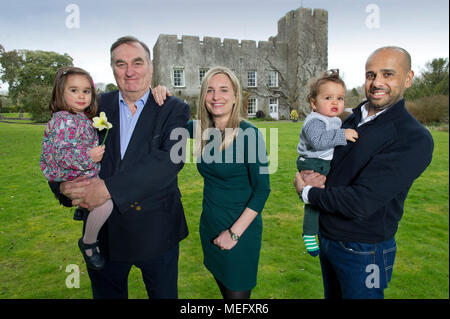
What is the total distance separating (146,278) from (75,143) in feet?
4.17

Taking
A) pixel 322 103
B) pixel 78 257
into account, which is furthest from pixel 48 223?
pixel 322 103

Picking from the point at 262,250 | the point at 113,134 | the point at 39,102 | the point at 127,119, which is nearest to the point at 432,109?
the point at 262,250

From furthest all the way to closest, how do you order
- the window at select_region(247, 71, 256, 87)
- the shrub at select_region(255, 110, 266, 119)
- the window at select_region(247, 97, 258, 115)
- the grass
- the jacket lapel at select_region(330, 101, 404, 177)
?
the window at select_region(247, 97, 258, 115)
the window at select_region(247, 71, 256, 87)
the shrub at select_region(255, 110, 266, 119)
the grass
the jacket lapel at select_region(330, 101, 404, 177)

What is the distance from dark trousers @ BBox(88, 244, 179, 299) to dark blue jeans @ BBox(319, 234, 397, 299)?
135 centimetres

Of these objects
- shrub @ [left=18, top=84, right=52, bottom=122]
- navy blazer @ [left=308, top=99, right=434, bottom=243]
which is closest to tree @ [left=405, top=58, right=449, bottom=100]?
navy blazer @ [left=308, top=99, right=434, bottom=243]

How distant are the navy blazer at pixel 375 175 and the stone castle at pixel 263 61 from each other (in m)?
22.1

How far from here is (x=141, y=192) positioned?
196 cm

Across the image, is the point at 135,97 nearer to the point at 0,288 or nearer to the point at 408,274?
the point at 0,288

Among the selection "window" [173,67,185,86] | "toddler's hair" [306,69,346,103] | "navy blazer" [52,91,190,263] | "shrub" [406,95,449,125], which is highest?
"window" [173,67,185,86]

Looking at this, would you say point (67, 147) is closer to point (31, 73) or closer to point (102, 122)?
point (102, 122)

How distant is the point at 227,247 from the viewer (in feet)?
6.97

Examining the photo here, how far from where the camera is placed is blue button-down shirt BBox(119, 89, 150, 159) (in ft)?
7.20

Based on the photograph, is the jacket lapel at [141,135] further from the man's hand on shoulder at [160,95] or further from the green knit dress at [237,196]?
the green knit dress at [237,196]

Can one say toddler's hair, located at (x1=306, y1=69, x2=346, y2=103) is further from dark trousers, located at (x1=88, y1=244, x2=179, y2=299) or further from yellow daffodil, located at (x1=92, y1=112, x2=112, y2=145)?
dark trousers, located at (x1=88, y1=244, x2=179, y2=299)
